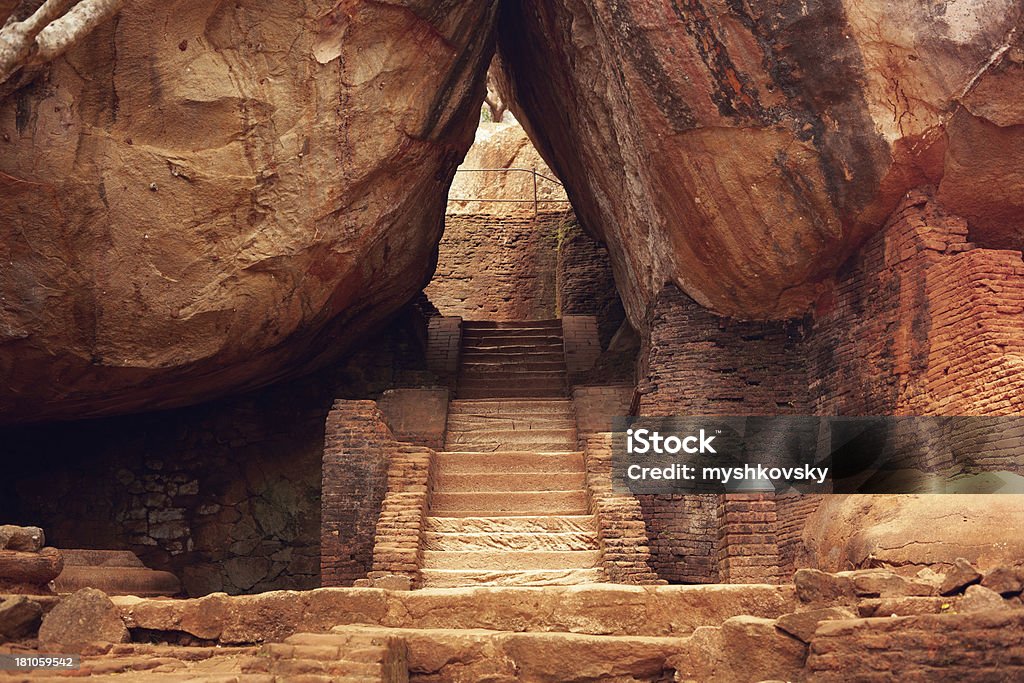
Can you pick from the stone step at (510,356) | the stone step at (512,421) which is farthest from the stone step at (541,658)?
the stone step at (510,356)

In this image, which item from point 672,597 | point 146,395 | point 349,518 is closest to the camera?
point 672,597

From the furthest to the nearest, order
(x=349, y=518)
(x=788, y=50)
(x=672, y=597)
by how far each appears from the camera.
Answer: (x=349, y=518) → (x=788, y=50) → (x=672, y=597)

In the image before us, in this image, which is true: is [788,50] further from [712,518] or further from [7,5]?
[7,5]

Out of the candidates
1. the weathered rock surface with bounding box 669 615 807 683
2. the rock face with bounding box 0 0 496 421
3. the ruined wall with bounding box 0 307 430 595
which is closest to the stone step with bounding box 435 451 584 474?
the rock face with bounding box 0 0 496 421

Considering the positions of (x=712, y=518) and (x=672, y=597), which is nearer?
(x=672, y=597)

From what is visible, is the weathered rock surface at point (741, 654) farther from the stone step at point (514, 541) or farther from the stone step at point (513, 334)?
the stone step at point (513, 334)

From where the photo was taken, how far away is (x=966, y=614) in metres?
5.11

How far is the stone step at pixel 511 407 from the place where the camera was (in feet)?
43.8

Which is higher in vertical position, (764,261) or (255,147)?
(255,147)

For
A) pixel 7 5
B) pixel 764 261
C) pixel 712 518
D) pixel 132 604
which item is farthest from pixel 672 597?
pixel 7 5

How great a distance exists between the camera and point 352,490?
10.5 m

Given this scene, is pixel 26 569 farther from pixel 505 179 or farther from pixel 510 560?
pixel 505 179

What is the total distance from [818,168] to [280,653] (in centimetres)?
652

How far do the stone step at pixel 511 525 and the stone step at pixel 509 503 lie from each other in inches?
8.9
